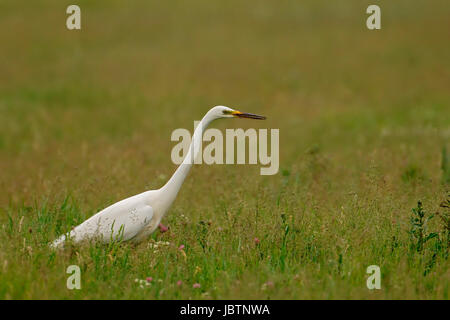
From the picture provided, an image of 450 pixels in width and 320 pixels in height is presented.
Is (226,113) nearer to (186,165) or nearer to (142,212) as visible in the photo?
(186,165)

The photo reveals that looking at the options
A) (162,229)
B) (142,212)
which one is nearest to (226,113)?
(142,212)

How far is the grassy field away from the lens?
17.7 ft

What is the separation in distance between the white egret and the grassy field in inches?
6.3

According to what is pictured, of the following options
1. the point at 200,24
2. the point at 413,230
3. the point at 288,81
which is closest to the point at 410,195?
the point at 413,230

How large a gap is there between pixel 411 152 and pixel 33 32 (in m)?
16.6

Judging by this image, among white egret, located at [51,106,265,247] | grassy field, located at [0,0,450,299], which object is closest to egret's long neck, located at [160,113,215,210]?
white egret, located at [51,106,265,247]

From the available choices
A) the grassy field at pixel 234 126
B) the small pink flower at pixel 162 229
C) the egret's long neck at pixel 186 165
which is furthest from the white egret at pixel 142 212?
the small pink flower at pixel 162 229

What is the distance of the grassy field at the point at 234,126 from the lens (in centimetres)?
538

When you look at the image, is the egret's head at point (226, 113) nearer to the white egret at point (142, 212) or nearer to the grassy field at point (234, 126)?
the white egret at point (142, 212)

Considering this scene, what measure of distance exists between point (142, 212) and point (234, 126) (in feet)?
27.7

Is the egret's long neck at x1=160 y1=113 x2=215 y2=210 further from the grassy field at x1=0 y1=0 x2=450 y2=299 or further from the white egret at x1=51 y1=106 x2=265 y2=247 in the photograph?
the grassy field at x1=0 y1=0 x2=450 y2=299

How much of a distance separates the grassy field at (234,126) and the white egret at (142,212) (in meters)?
0.16

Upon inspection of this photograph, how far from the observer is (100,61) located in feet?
66.7

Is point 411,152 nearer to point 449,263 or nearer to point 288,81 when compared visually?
point 449,263
